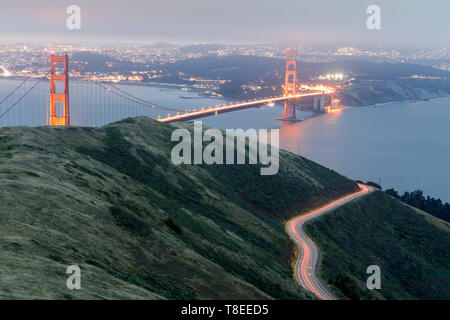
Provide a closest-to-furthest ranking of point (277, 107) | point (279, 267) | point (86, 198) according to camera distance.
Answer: point (86, 198) < point (279, 267) < point (277, 107)

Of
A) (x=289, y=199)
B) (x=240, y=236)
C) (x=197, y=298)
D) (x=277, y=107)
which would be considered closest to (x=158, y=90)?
(x=277, y=107)

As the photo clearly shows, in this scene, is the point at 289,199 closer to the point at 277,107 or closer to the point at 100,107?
the point at 100,107

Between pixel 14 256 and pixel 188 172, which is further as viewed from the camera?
pixel 188 172

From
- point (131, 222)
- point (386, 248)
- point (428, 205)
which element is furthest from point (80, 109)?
point (131, 222)

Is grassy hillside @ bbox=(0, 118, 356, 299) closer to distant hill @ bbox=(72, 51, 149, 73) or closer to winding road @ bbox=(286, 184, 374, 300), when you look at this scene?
winding road @ bbox=(286, 184, 374, 300)

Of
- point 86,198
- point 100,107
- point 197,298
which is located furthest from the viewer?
point 100,107

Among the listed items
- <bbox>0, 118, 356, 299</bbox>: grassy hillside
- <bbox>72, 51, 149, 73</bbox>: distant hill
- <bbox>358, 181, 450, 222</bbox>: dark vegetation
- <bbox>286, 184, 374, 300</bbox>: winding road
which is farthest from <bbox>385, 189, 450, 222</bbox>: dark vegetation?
<bbox>72, 51, 149, 73</bbox>: distant hill
